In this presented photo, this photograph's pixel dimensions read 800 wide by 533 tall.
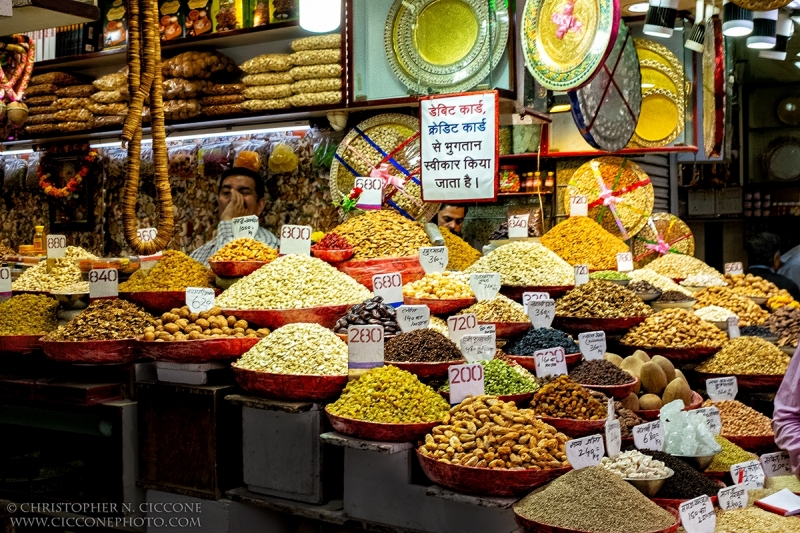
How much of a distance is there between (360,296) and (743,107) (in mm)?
9803

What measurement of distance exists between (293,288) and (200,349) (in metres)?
0.43

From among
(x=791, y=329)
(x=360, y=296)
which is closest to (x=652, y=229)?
(x=791, y=329)

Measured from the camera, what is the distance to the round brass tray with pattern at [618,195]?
5387mm

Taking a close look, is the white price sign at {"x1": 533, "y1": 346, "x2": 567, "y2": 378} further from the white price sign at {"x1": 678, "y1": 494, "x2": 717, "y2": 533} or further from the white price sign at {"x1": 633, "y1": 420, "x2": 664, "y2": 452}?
the white price sign at {"x1": 678, "y1": 494, "x2": 717, "y2": 533}

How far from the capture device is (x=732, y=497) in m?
2.16

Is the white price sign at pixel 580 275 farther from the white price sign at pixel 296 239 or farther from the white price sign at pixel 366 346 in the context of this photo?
A: the white price sign at pixel 366 346

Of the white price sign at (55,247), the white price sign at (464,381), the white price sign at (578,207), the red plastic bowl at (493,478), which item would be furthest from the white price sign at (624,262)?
the white price sign at (55,247)

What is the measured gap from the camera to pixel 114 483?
281 centimetres

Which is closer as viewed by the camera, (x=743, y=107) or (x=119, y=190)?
(x=119, y=190)

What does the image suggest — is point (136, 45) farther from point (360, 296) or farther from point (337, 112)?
point (337, 112)

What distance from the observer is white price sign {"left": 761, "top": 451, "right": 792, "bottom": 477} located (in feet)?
8.52

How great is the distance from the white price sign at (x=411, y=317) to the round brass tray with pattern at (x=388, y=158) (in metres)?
1.74

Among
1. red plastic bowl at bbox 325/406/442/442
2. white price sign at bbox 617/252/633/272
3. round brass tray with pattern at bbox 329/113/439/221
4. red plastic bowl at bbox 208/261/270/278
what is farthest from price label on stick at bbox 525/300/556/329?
round brass tray with pattern at bbox 329/113/439/221

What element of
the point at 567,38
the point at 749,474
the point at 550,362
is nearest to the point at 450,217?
the point at 567,38
